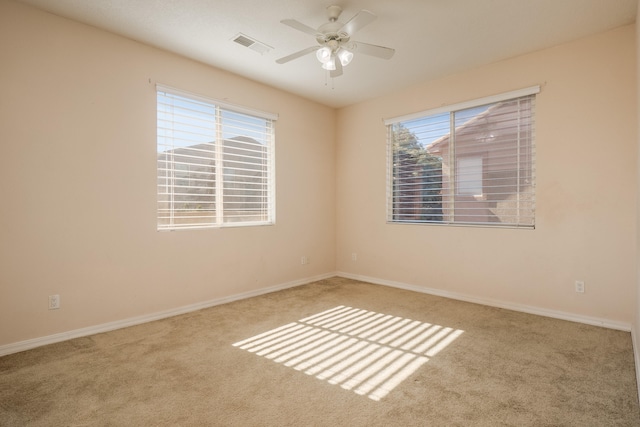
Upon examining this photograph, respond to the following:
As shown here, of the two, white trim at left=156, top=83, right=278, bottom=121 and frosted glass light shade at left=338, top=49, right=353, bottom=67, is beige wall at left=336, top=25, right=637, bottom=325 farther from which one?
white trim at left=156, top=83, right=278, bottom=121

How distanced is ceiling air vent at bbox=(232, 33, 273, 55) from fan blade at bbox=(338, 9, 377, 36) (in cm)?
81

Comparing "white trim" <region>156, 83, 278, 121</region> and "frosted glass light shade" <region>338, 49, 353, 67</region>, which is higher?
"frosted glass light shade" <region>338, 49, 353, 67</region>

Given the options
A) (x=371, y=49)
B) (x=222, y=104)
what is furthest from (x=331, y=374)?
(x=222, y=104)

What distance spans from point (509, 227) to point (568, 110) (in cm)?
128

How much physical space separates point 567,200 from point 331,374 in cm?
285

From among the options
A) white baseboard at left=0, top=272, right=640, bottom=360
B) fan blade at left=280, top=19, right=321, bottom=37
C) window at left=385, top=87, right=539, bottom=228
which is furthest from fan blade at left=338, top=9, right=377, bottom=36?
white baseboard at left=0, top=272, right=640, bottom=360

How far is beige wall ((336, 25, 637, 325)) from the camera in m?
3.01

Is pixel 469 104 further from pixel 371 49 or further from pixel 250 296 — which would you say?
pixel 250 296

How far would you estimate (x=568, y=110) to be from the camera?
3273mm

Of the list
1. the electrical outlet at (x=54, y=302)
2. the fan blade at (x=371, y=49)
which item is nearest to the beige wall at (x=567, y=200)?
the fan blade at (x=371, y=49)

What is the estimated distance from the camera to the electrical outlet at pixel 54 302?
9.00 feet

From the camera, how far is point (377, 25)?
2916mm

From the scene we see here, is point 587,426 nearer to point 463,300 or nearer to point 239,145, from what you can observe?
point 463,300

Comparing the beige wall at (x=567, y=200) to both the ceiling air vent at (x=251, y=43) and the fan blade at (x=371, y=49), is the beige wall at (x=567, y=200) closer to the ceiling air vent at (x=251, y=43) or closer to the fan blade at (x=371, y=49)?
the fan blade at (x=371, y=49)
